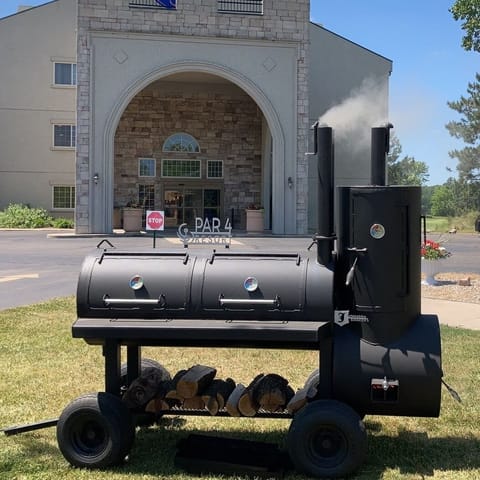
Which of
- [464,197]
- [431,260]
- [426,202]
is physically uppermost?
[464,197]

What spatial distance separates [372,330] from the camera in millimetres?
4230

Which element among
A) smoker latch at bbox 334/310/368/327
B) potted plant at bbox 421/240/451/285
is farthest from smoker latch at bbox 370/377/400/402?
potted plant at bbox 421/240/451/285

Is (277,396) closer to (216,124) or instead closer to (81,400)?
(81,400)

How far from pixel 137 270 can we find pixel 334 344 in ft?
4.36

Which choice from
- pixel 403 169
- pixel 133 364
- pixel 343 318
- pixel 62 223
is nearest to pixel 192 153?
pixel 62 223

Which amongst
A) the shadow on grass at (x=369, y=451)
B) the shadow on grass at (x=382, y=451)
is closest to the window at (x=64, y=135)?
the shadow on grass at (x=369, y=451)

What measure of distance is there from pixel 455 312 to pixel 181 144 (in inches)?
1086

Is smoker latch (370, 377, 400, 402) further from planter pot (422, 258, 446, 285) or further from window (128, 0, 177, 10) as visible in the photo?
window (128, 0, 177, 10)

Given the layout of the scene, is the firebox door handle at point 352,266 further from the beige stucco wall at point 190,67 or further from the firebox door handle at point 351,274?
the beige stucco wall at point 190,67

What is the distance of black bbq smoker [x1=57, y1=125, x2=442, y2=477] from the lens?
4070mm

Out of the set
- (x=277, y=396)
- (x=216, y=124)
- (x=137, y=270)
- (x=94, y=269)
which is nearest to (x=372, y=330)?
(x=277, y=396)

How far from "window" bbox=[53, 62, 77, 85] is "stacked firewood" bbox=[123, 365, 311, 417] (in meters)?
32.8

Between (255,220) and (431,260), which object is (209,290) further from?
(255,220)

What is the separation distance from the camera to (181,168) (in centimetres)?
3675
